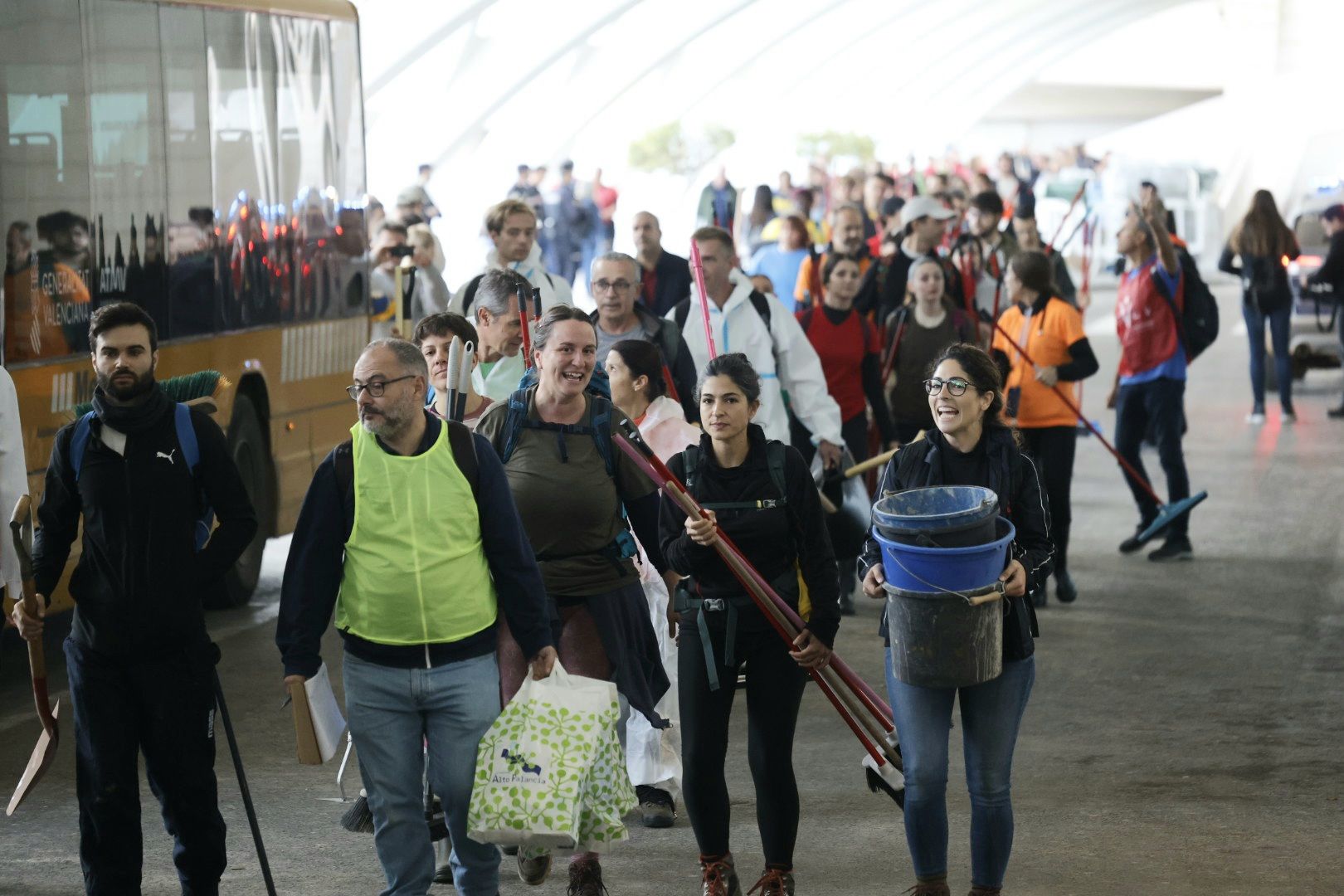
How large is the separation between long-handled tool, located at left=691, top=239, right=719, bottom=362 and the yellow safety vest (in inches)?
150

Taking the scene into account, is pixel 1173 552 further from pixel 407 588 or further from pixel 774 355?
pixel 407 588

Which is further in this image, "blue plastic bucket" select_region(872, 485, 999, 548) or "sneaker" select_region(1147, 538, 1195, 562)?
"sneaker" select_region(1147, 538, 1195, 562)

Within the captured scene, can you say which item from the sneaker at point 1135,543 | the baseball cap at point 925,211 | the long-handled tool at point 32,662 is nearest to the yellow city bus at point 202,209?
the long-handled tool at point 32,662

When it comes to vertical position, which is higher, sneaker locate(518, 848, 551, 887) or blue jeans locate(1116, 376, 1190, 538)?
blue jeans locate(1116, 376, 1190, 538)

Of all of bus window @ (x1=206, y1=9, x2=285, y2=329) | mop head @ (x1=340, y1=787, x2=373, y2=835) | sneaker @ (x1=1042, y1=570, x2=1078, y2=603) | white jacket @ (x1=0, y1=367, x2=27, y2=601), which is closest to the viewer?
mop head @ (x1=340, y1=787, x2=373, y2=835)

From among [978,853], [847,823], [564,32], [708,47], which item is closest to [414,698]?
[978,853]

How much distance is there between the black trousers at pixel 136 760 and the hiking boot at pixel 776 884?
1.54 meters

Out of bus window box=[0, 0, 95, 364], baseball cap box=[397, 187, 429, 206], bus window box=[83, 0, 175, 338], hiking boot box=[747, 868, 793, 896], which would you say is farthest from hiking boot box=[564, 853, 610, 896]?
baseball cap box=[397, 187, 429, 206]

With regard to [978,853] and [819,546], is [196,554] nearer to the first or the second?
[819,546]

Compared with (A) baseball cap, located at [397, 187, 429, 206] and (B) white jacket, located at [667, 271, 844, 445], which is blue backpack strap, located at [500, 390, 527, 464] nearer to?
(B) white jacket, located at [667, 271, 844, 445]

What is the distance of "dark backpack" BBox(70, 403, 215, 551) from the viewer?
18.5ft

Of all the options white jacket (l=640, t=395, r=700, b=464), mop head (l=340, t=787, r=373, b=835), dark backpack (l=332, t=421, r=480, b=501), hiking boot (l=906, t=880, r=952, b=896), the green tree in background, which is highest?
the green tree in background

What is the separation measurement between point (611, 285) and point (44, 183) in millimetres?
2761

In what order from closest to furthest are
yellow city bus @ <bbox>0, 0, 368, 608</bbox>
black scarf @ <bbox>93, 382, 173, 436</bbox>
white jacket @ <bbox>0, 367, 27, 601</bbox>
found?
black scarf @ <bbox>93, 382, 173, 436</bbox> < white jacket @ <bbox>0, 367, 27, 601</bbox> < yellow city bus @ <bbox>0, 0, 368, 608</bbox>
